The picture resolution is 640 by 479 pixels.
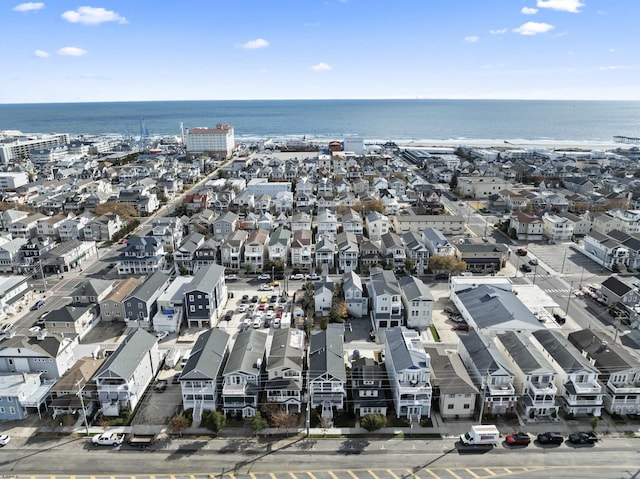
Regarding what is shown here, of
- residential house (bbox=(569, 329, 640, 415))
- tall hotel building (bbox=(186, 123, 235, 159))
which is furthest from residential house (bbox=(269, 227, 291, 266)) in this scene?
tall hotel building (bbox=(186, 123, 235, 159))

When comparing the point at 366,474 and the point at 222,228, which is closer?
the point at 366,474

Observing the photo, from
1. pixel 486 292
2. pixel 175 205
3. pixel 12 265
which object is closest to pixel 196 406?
pixel 486 292

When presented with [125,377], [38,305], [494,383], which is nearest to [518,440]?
[494,383]

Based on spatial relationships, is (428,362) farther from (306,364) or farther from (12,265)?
(12,265)

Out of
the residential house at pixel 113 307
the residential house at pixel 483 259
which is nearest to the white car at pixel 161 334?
the residential house at pixel 113 307

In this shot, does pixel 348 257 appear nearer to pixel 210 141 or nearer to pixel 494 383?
pixel 494 383

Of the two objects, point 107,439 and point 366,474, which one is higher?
A: point 107,439
